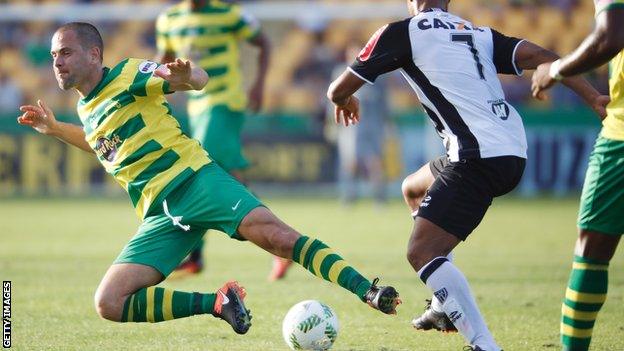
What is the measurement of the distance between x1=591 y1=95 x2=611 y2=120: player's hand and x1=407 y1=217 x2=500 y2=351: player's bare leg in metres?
0.99

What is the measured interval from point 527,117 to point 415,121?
2066 mm

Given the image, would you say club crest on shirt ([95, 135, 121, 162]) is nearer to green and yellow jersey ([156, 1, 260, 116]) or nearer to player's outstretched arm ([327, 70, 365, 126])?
player's outstretched arm ([327, 70, 365, 126])

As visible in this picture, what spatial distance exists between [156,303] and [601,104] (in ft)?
8.55

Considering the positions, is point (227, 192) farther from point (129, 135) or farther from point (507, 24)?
point (507, 24)

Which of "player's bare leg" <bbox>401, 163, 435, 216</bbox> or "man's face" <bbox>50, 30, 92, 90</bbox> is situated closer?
"man's face" <bbox>50, 30, 92, 90</bbox>

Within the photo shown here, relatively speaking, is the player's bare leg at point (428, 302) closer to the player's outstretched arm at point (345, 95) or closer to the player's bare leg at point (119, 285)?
the player's outstretched arm at point (345, 95)

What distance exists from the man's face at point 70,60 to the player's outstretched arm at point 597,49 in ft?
8.73

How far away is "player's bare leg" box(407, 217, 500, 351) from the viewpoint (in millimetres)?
5367

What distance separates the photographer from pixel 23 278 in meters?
9.10

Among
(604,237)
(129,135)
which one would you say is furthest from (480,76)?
(129,135)

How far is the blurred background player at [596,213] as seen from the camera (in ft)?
16.1

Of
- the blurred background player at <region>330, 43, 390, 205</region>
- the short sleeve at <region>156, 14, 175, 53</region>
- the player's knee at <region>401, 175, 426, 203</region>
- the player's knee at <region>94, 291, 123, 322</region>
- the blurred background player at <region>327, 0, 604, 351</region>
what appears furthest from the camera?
the blurred background player at <region>330, 43, 390, 205</region>

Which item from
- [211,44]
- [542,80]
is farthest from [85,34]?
[211,44]

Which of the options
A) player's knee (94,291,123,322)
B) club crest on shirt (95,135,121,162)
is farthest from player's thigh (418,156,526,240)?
club crest on shirt (95,135,121,162)
